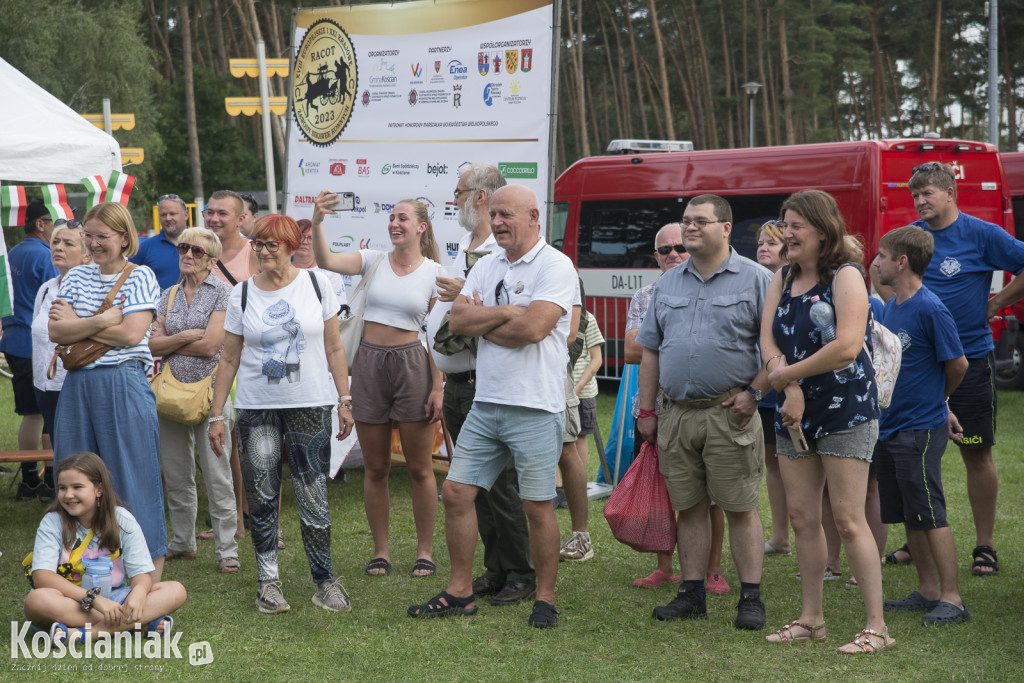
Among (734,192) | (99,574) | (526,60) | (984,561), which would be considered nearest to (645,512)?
(984,561)

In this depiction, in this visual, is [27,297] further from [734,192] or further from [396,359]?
[734,192]

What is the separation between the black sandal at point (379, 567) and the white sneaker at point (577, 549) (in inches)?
36.9

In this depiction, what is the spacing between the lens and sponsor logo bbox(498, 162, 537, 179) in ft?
21.0

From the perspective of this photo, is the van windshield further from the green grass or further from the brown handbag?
the brown handbag

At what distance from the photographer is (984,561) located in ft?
17.1

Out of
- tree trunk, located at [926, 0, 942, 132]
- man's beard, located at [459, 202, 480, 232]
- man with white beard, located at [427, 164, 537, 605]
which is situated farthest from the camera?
tree trunk, located at [926, 0, 942, 132]

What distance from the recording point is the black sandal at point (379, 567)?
211 inches

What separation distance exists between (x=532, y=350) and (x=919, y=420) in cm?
173

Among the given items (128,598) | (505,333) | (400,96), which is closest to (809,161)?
(400,96)

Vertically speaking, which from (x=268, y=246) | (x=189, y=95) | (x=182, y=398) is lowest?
(x=182, y=398)

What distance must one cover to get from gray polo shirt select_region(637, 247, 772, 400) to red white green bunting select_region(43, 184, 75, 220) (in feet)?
13.1

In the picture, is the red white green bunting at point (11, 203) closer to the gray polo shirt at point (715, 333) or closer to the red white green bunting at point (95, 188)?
the red white green bunting at point (95, 188)

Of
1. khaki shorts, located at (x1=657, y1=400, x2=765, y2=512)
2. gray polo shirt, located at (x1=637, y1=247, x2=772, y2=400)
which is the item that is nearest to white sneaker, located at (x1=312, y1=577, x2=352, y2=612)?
khaki shorts, located at (x1=657, y1=400, x2=765, y2=512)

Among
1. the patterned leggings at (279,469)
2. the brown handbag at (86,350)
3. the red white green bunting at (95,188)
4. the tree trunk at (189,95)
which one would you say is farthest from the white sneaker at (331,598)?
the tree trunk at (189,95)
